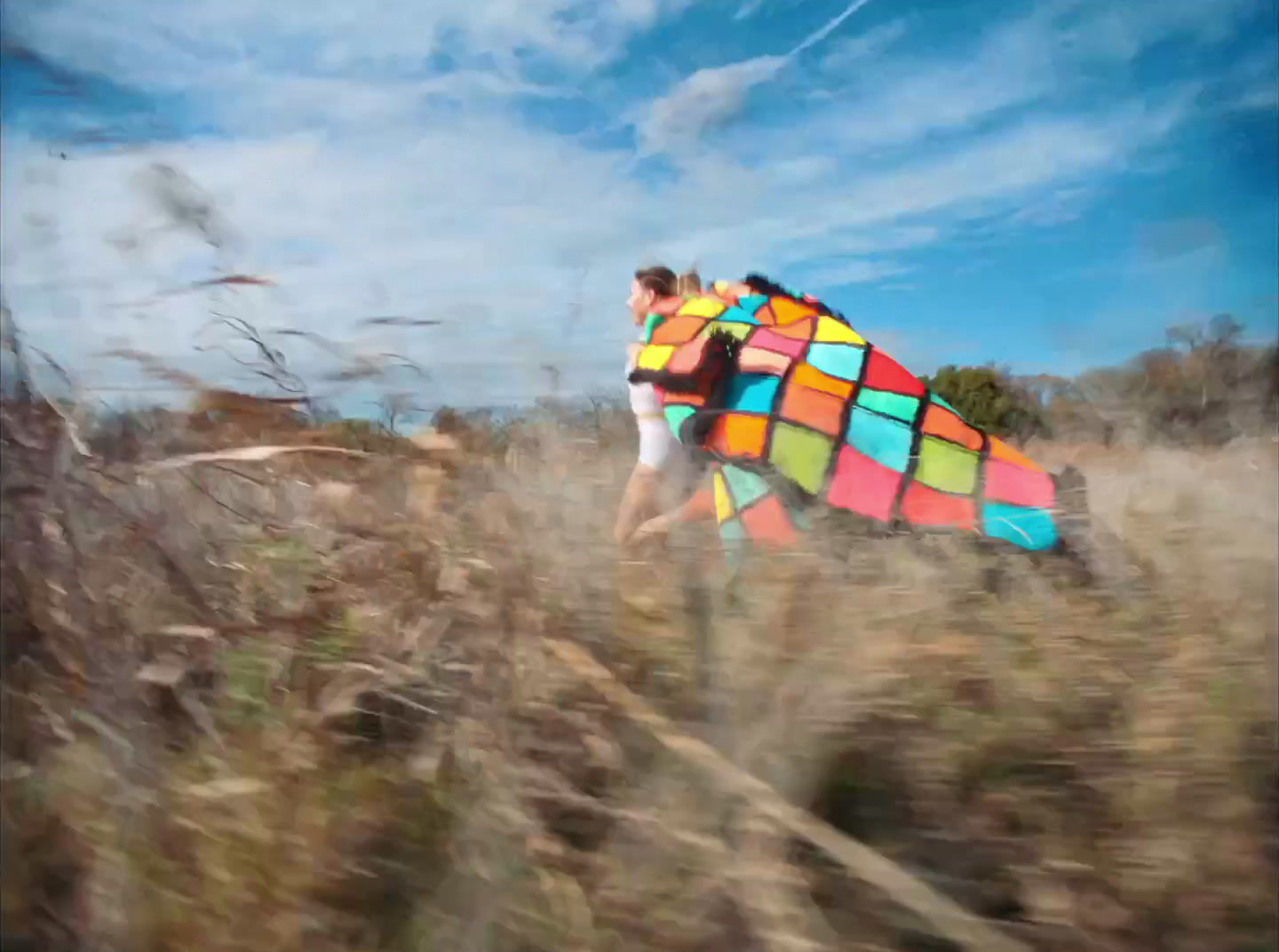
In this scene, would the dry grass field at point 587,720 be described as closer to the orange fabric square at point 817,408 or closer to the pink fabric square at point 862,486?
the pink fabric square at point 862,486

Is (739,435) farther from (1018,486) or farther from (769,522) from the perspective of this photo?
(1018,486)

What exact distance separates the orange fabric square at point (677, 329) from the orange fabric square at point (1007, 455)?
62 cm

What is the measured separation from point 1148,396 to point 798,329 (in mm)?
645

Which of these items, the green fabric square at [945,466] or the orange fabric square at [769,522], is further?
the green fabric square at [945,466]

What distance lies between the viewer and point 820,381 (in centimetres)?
206

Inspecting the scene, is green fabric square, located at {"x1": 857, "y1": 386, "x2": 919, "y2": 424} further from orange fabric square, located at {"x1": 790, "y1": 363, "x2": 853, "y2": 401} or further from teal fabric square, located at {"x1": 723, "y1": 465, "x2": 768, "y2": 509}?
teal fabric square, located at {"x1": 723, "y1": 465, "x2": 768, "y2": 509}

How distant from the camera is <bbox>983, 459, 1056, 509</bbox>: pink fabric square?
199 cm

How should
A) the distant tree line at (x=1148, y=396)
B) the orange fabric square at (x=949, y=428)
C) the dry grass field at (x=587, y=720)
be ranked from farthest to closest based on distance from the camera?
the orange fabric square at (x=949, y=428) < the distant tree line at (x=1148, y=396) < the dry grass field at (x=587, y=720)

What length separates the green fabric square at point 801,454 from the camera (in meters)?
2.00

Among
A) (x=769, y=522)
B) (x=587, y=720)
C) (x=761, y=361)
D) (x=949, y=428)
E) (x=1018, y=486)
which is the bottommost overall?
(x=587, y=720)

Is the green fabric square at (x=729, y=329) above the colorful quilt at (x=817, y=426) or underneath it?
above

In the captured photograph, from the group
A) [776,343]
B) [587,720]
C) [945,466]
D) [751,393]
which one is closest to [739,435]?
[751,393]

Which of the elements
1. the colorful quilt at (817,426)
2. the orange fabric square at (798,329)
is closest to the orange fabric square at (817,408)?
the colorful quilt at (817,426)

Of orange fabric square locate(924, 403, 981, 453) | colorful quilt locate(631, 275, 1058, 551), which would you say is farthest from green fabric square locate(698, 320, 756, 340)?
orange fabric square locate(924, 403, 981, 453)
